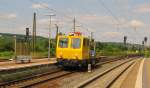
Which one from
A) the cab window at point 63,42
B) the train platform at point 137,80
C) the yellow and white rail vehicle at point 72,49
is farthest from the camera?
the cab window at point 63,42

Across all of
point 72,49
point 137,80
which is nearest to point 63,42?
point 72,49

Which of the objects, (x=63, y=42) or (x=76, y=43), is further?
(x=63, y=42)

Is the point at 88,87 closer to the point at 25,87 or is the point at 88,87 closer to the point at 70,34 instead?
the point at 25,87

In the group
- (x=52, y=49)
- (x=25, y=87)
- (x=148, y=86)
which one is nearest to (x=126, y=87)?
(x=148, y=86)

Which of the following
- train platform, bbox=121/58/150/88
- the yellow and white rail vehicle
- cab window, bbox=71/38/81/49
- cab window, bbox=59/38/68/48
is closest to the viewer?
train platform, bbox=121/58/150/88

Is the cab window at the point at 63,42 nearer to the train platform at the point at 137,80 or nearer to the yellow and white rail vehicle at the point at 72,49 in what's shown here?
the yellow and white rail vehicle at the point at 72,49

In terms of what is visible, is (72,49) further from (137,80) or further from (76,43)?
(137,80)

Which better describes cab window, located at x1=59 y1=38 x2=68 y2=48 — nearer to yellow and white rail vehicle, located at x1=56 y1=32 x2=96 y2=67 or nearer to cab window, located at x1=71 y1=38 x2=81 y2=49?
yellow and white rail vehicle, located at x1=56 y1=32 x2=96 y2=67

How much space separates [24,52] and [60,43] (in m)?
11.7

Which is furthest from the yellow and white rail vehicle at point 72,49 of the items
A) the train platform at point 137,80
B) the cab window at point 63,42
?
the train platform at point 137,80

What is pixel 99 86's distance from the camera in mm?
19219

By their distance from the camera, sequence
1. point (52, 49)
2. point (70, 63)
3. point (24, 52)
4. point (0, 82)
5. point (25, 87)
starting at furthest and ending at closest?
point (52, 49) < point (24, 52) < point (70, 63) < point (0, 82) < point (25, 87)

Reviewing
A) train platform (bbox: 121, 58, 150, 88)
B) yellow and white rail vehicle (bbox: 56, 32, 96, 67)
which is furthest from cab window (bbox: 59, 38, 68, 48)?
train platform (bbox: 121, 58, 150, 88)

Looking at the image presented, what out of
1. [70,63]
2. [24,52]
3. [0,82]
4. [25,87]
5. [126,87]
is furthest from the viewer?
[24,52]
